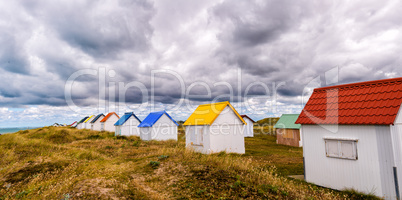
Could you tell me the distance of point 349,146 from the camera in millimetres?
9938

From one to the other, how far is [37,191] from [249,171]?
29.0ft

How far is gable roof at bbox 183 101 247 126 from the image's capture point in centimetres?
2028

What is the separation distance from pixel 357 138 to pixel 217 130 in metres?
12.1

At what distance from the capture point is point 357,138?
964 centimetres

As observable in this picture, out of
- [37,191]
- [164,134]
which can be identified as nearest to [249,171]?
[37,191]

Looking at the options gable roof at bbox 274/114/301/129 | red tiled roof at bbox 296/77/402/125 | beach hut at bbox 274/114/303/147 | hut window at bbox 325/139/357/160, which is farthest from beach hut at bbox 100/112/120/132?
hut window at bbox 325/139/357/160

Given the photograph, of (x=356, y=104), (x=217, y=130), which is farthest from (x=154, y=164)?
(x=356, y=104)

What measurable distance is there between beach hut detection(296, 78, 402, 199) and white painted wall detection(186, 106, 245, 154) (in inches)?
364

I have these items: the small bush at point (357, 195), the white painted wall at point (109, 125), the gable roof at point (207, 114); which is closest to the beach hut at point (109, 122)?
the white painted wall at point (109, 125)

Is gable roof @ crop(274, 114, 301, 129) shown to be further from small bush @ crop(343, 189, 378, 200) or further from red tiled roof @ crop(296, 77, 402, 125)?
small bush @ crop(343, 189, 378, 200)

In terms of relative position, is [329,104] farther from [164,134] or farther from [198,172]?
[164,134]

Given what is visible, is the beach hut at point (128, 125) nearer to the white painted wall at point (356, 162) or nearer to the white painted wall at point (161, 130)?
the white painted wall at point (161, 130)

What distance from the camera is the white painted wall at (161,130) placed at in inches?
1379

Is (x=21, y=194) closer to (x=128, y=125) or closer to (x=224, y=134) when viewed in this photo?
(x=224, y=134)
